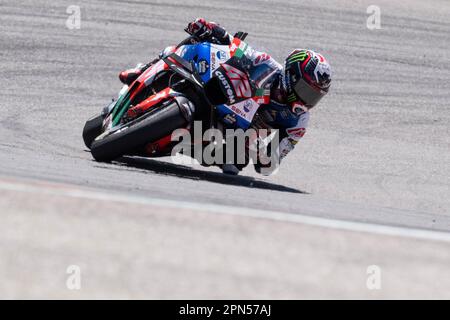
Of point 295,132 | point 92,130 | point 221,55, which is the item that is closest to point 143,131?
point 221,55

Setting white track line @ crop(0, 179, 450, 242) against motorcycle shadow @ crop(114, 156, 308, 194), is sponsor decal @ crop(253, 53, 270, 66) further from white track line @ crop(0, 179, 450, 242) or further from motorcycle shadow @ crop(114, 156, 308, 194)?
white track line @ crop(0, 179, 450, 242)

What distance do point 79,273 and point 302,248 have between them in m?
1.58

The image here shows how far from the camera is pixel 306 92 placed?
10.4 metres

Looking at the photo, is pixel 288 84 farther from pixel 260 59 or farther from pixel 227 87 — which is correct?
pixel 227 87

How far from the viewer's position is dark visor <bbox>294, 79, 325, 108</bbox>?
10359mm

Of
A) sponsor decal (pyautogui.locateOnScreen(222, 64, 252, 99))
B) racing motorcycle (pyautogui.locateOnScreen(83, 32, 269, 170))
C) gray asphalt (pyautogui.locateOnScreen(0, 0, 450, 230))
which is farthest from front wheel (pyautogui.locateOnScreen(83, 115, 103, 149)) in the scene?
sponsor decal (pyautogui.locateOnScreen(222, 64, 252, 99))

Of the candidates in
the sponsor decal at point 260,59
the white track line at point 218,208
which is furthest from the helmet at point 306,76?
the white track line at point 218,208

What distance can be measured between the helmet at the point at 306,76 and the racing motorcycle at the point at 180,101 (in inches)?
12.4

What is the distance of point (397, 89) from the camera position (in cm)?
1622

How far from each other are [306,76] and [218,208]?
9.16 ft

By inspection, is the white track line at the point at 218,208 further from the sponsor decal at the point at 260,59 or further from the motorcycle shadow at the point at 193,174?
the sponsor decal at the point at 260,59

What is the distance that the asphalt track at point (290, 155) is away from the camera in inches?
271

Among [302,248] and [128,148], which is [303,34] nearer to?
[128,148]

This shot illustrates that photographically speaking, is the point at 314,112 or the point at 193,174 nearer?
the point at 193,174
